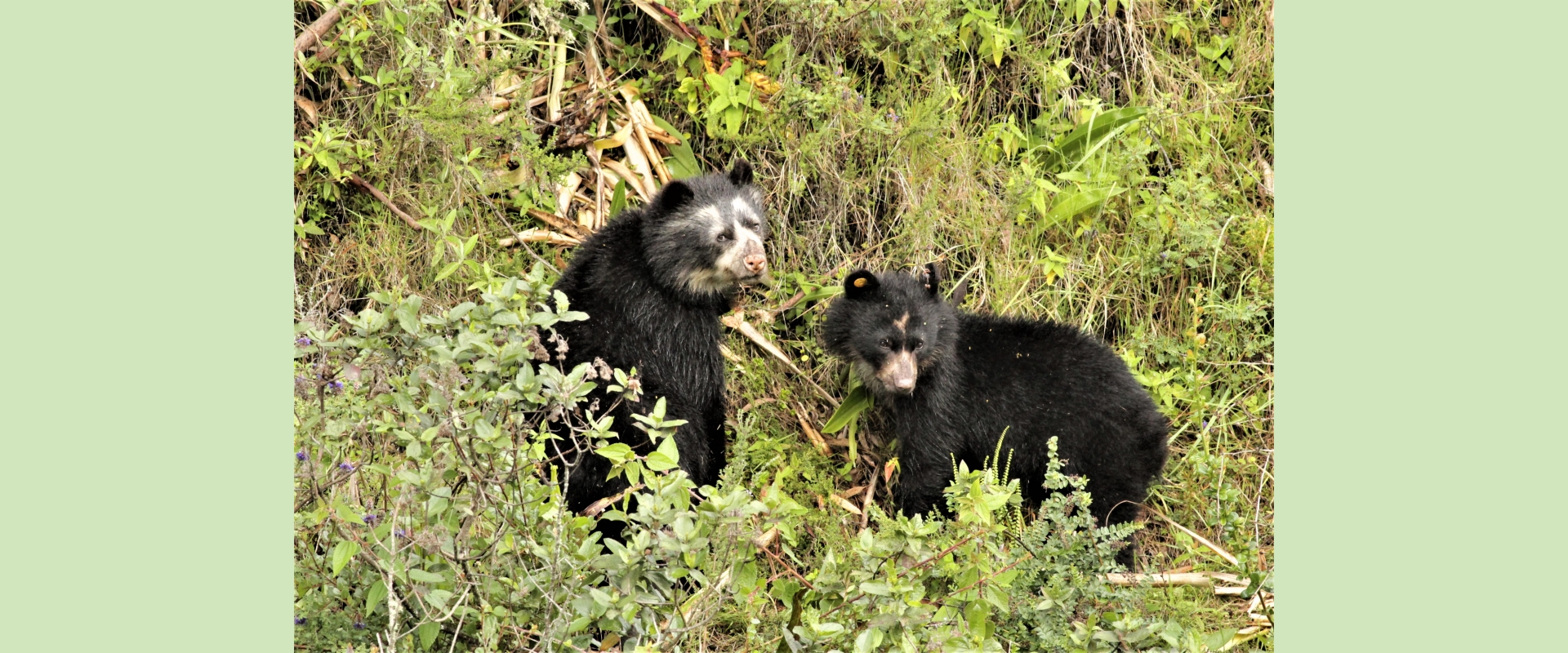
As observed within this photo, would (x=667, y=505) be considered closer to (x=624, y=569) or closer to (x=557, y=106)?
(x=624, y=569)

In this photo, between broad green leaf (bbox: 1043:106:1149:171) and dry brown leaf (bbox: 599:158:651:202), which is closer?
dry brown leaf (bbox: 599:158:651:202)

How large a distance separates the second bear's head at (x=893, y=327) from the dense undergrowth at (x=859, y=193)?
1.88ft

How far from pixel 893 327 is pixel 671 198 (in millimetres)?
1257

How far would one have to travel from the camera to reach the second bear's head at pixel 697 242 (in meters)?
6.45

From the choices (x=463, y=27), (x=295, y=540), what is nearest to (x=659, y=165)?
(x=463, y=27)

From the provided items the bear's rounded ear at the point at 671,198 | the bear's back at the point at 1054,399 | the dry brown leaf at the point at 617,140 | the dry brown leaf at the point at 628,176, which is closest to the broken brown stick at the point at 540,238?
the dry brown leaf at the point at 628,176

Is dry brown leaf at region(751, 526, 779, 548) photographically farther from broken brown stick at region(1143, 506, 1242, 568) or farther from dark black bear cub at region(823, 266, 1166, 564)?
broken brown stick at region(1143, 506, 1242, 568)

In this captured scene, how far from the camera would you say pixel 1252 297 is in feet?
24.9

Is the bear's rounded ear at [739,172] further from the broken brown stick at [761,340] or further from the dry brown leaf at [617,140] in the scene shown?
the dry brown leaf at [617,140]

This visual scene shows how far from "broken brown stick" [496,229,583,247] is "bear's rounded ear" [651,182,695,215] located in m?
1.08

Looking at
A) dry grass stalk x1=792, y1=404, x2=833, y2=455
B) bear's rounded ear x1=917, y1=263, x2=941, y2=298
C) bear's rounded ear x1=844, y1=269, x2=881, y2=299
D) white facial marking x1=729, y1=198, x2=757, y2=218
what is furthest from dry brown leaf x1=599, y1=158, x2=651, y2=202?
bear's rounded ear x1=917, y1=263, x2=941, y2=298

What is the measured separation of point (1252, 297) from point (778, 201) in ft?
9.13

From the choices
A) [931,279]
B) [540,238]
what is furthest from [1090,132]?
[540,238]

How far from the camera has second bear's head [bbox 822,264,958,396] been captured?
6.49 m
